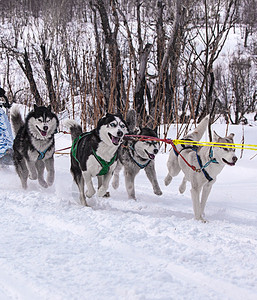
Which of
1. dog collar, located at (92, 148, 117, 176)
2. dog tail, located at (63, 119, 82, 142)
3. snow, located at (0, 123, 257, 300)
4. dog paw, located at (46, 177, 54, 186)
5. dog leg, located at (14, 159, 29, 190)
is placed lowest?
snow, located at (0, 123, 257, 300)

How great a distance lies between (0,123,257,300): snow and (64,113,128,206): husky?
Result: 28cm

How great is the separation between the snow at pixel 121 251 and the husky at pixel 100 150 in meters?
0.28

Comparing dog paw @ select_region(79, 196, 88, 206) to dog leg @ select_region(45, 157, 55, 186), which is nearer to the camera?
dog paw @ select_region(79, 196, 88, 206)

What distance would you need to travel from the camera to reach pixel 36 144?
4277 mm

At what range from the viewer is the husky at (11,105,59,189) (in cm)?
426

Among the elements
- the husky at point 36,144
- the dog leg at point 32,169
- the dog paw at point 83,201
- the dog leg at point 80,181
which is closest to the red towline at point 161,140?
the dog leg at point 80,181

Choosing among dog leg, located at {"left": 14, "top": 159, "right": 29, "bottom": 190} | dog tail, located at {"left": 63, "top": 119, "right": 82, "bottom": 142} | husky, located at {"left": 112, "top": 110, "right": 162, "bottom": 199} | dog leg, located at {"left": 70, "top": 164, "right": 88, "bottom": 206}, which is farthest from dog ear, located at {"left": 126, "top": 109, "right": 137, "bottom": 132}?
dog leg, located at {"left": 14, "top": 159, "right": 29, "bottom": 190}

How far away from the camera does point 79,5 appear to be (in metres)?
22.5

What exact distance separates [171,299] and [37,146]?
3.08 metres

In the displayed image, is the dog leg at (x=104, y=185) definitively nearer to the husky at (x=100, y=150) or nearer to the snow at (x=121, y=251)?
the husky at (x=100, y=150)

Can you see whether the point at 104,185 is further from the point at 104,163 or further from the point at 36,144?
the point at 36,144

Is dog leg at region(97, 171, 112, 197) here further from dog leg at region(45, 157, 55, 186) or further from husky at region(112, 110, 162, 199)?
dog leg at region(45, 157, 55, 186)

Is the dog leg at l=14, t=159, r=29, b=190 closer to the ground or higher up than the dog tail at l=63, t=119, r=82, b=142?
closer to the ground

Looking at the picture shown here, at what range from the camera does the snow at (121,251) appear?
64.6 inches
